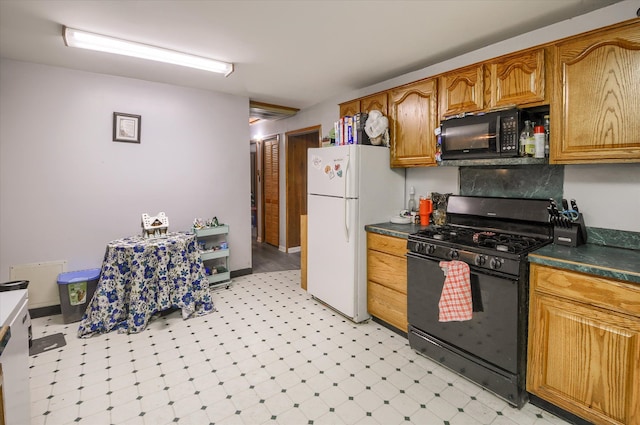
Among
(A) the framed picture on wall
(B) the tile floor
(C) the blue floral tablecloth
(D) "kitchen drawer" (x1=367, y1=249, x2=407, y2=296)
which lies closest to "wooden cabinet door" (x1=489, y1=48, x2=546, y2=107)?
(D) "kitchen drawer" (x1=367, y1=249, x2=407, y2=296)

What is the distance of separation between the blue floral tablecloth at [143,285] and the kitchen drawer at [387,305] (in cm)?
167

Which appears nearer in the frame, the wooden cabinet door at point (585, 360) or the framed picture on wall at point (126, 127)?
the wooden cabinet door at point (585, 360)

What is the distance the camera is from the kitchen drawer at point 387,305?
267 centimetres

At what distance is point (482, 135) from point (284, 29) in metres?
1.66

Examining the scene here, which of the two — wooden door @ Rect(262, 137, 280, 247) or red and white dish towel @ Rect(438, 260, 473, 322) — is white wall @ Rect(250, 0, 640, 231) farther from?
wooden door @ Rect(262, 137, 280, 247)

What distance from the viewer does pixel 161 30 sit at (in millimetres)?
2299

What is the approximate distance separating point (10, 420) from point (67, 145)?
9.19ft

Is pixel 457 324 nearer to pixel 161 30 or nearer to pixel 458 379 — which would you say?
pixel 458 379

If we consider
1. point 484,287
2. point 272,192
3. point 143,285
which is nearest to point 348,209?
point 484,287

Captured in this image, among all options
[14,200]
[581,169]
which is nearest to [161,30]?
[14,200]

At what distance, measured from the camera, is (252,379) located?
2170 millimetres

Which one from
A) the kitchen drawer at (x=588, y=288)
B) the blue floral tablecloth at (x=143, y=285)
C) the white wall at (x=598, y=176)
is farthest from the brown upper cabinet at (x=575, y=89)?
the blue floral tablecloth at (x=143, y=285)

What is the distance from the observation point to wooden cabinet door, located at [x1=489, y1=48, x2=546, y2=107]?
2.05 meters

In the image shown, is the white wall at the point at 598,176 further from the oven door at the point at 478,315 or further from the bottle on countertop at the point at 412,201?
the bottle on countertop at the point at 412,201
